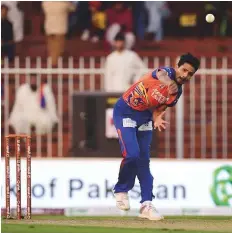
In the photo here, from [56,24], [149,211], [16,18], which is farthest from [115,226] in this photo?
[16,18]

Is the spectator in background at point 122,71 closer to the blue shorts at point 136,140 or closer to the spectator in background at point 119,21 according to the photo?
the spectator in background at point 119,21

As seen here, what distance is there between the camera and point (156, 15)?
75.2 feet

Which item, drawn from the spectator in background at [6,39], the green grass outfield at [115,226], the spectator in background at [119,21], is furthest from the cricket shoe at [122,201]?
the spectator in background at [6,39]

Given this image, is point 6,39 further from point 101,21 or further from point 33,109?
point 33,109

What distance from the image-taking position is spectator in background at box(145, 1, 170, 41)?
22844mm

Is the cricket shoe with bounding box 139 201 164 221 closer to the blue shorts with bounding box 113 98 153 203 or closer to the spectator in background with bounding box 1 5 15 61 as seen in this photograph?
the blue shorts with bounding box 113 98 153 203

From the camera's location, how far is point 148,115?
13695 millimetres

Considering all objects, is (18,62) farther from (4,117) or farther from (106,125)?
(106,125)

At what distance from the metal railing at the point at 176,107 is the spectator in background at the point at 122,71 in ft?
0.52

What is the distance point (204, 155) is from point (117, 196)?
6.22 metres

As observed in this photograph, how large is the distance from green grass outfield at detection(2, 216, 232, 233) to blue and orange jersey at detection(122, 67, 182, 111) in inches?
44.9

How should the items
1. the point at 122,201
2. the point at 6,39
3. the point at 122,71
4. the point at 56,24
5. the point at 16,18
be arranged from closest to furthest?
the point at 122,201 → the point at 122,71 → the point at 56,24 → the point at 6,39 → the point at 16,18

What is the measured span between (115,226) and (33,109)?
7163 millimetres

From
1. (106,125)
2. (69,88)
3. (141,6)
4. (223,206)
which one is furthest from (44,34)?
(223,206)
